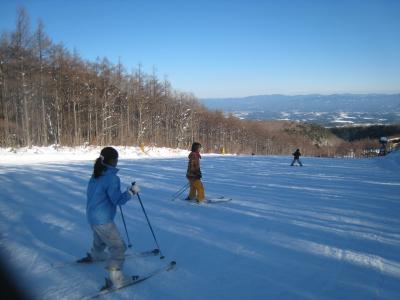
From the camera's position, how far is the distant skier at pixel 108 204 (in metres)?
4.43

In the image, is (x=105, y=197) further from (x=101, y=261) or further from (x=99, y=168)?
(x=101, y=261)

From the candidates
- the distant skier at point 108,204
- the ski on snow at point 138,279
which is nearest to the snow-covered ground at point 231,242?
the ski on snow at point 138,279

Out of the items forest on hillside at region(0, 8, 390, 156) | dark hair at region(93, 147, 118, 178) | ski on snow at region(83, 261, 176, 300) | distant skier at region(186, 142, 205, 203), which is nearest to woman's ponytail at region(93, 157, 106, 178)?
dark hair at region(93, 147, 118, 178)

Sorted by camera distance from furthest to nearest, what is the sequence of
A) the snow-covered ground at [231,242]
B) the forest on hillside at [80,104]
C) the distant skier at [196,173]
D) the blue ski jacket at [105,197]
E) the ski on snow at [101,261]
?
the forest on hillside at [80,104], the distant skier at [196,173], the ski on snow at [101,261], the snow-covered ground at [231,242], the blue ski jacket at [105,197]

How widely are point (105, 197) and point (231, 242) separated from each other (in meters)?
2.74

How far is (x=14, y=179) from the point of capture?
13.0m

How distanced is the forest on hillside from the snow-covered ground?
20.1 metres

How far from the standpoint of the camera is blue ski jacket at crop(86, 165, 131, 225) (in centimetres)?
443

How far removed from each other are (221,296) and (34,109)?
34218mm

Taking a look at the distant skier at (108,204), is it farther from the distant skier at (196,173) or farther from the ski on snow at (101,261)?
the distant skier at (196,173)

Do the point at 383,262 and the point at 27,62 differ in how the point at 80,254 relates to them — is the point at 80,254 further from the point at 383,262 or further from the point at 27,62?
the point at 27,62

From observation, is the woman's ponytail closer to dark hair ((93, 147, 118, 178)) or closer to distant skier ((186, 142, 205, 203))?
dark hair ((93, 147, 118, 178))

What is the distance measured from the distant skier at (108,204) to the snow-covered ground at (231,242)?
→ 1.11ft

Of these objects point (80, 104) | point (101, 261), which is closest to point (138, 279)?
point (101, 261)
